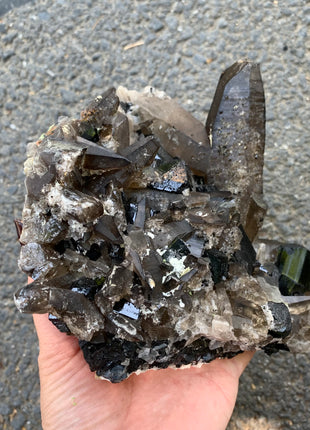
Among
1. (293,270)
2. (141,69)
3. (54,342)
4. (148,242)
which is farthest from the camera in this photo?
(141,69)

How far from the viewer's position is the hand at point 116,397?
193cm

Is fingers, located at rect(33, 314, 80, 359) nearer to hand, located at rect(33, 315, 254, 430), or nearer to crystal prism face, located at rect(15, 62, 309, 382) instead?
hand, located at rect(33, 315, 254, 430)

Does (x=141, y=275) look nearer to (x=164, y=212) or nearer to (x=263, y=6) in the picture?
(x=164, y=212)

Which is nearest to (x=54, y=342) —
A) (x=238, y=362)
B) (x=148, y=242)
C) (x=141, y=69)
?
(x=148, y=242)

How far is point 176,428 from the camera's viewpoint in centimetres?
200

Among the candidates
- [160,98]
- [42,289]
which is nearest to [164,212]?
[42,289]

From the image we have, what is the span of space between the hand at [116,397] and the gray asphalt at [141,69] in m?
0.86

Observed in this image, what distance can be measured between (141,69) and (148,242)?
165cm

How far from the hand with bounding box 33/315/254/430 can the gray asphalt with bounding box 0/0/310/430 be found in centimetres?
86

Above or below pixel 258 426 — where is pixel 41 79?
above

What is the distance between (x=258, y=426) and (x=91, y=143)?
1.84 m

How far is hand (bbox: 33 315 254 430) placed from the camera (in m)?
1.93

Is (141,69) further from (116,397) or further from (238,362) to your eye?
(116,397)

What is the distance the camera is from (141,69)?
300cm
